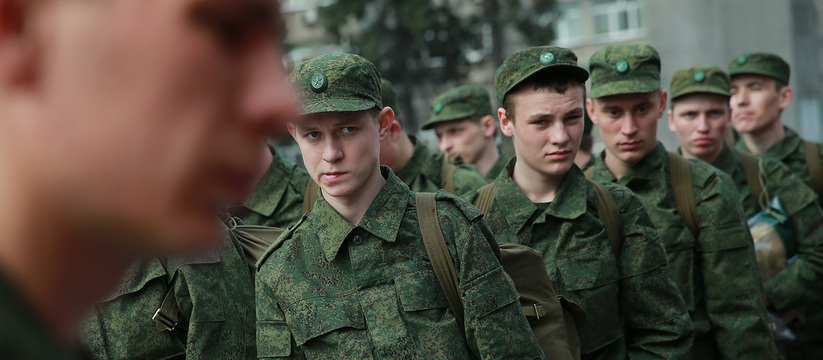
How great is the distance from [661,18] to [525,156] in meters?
25.7

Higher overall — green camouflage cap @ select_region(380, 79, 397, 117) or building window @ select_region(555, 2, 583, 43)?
green camouflage cap @ select_region(380, 79, 397, 117)

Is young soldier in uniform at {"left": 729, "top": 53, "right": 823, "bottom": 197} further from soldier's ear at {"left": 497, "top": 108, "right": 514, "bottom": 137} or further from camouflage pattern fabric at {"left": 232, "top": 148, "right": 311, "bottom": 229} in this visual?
camouflage pattern fabric at {"left": 232, "top": 148, "right": 311, "bottom": 229}

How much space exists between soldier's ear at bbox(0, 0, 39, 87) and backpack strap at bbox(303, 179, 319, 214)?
12.7 ft

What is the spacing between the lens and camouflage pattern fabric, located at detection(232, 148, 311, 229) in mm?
4828

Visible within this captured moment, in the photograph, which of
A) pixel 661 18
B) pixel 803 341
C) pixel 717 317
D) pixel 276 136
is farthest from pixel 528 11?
pixel 276 136

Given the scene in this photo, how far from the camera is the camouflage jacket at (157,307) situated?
3537mm

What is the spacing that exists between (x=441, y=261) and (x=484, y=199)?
43.7 inches

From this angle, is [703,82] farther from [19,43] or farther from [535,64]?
[19,43]

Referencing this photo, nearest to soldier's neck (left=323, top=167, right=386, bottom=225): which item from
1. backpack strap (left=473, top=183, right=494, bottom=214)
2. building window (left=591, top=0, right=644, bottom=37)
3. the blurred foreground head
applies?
backpack strap (left=473, top=183, right=494, bottom=214)

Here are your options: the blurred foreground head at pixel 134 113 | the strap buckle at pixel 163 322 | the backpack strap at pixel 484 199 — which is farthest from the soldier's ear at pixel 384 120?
the blurred foreground head at pixel 134 113

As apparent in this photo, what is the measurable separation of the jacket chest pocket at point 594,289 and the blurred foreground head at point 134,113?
10.2ft

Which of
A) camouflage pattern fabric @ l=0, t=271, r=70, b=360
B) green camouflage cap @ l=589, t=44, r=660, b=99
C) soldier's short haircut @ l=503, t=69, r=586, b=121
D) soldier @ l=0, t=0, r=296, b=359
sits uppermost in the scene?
soldier @ l=0, t=0, r=296, b=359

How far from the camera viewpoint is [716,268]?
182 inches

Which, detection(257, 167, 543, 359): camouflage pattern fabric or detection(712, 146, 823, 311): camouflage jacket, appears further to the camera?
detection(712, 146, 823, 311): camouflage jacket
